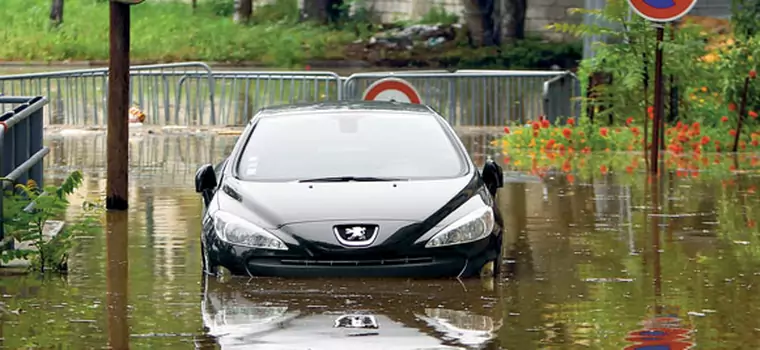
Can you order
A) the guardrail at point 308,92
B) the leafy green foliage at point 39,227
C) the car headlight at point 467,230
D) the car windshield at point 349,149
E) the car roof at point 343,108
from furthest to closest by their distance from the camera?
1. the guardrail at point 308,92
2. the car roof at point 343,108
3. the car windshield at point 349,149
4. the leafy green foliage at point 39,227
5. the car headlight at point 467,230

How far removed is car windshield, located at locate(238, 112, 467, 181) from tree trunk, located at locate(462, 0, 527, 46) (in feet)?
134

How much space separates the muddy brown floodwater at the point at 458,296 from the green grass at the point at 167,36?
116ft

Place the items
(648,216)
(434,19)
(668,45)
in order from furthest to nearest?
1. (434,19)
2. (668,45)
3. (648,216)

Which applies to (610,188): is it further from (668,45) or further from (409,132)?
(409,132)

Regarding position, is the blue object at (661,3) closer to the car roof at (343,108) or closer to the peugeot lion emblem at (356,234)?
the car roof at (343,108)

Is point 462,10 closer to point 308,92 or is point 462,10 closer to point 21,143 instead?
point 308,92

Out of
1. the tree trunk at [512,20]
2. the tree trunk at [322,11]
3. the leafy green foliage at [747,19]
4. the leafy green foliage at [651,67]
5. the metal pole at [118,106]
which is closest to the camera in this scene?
the metal pole at [118,106]

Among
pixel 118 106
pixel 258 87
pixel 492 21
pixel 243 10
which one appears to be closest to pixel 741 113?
pixel 258 87

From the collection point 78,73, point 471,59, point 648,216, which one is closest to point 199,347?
point 648,216

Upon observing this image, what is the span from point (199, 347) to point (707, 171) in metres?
12.3

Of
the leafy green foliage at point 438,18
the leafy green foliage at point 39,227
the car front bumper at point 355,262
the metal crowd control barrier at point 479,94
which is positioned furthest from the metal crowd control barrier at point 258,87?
the leafy green foliage at point 438,18

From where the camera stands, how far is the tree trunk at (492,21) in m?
54.6

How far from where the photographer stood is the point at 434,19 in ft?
187

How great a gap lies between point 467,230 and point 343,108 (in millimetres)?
2067
